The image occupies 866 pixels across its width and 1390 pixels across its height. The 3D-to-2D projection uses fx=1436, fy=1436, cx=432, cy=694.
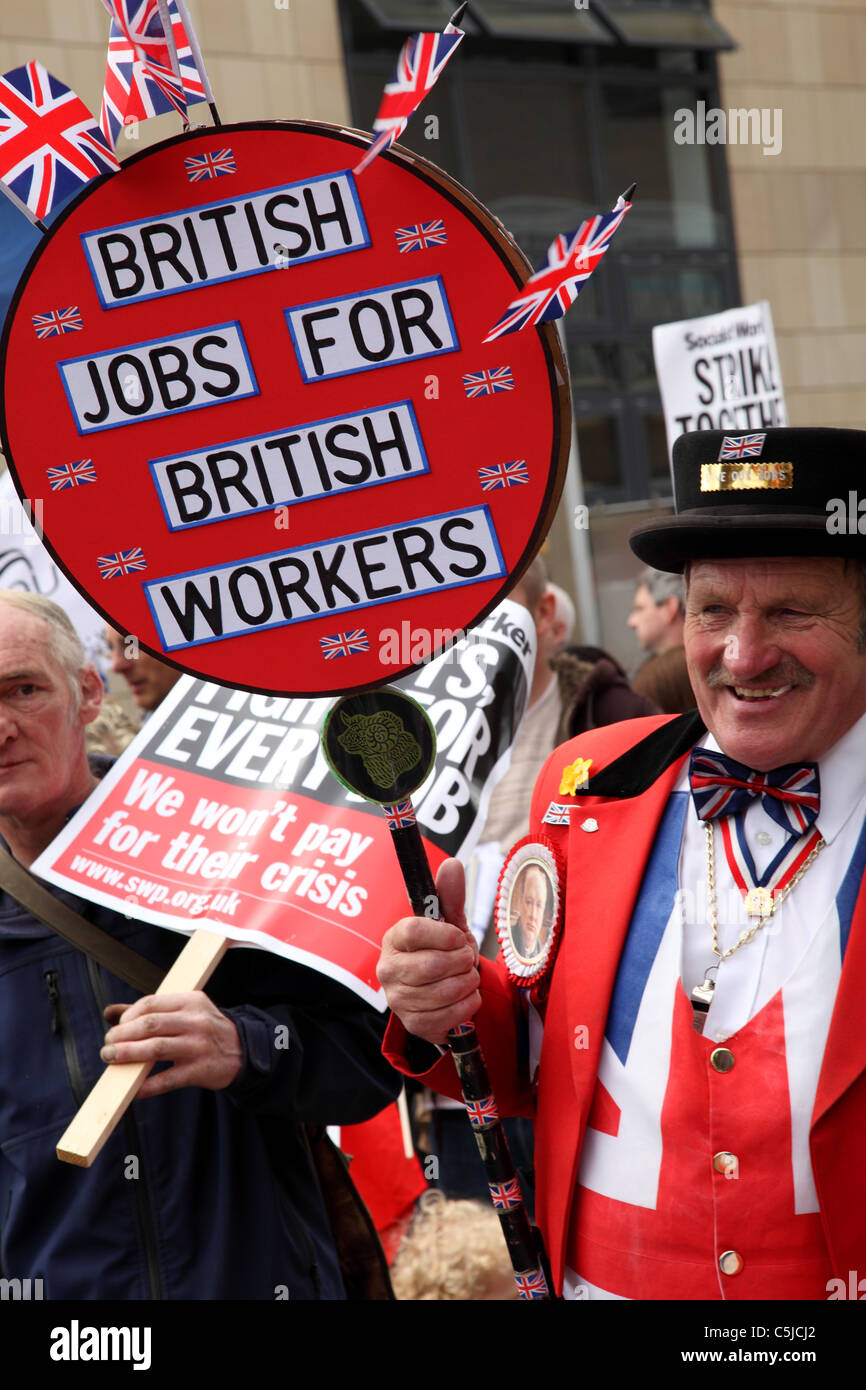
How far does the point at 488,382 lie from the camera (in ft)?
5.52

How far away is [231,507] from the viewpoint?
1.75 meters

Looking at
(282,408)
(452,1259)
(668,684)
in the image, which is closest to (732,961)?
(282,408)

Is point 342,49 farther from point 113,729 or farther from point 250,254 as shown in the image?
point 250,254

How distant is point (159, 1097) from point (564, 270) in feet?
5.00

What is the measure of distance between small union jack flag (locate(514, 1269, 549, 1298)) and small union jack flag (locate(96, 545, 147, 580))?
3.44 feet

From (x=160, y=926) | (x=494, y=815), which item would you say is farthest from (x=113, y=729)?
(x=160, y=926)

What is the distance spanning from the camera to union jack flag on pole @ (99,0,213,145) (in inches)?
64.1

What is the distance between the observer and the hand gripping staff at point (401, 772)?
1.79m

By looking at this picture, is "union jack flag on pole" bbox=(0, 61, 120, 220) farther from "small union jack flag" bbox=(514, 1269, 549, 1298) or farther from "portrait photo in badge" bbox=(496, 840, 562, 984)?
"small union jack flag" bbox=(514, 1269, 549, 1298)

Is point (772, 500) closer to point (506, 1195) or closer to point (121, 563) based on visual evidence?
point (121, 563)

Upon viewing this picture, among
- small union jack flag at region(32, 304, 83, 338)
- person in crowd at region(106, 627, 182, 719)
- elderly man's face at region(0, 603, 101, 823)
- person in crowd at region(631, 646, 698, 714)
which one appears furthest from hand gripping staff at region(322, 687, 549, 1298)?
person in crowd at region(106, 627, 182, 719)

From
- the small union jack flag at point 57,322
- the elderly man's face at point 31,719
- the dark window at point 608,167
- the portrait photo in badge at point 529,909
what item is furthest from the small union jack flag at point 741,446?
the dark window at point 608,167

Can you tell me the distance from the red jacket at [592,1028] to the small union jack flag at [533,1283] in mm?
34
